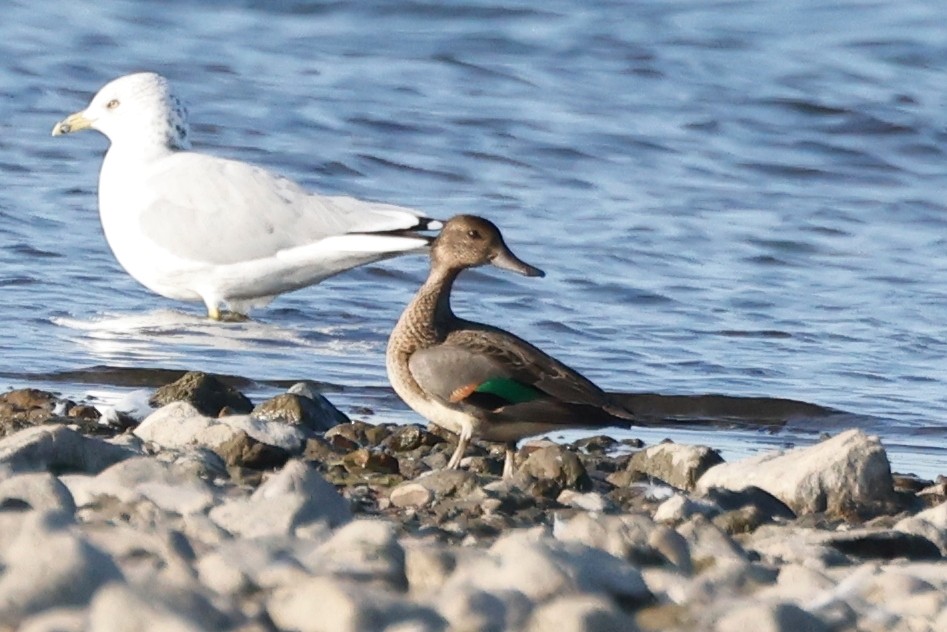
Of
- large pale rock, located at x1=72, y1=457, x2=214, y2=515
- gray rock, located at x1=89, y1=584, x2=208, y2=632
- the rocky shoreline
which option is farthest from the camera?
large pale rock, located at x1=72, y1=457, x2=214, y2=515

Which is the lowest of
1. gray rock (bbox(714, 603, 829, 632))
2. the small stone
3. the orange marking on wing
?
the small stone

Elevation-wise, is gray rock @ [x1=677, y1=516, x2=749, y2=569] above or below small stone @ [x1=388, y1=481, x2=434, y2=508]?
above

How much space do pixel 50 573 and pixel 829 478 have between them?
3.34 metres

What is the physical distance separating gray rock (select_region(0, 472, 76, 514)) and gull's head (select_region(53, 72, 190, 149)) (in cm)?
703

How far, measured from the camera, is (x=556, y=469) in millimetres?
6418

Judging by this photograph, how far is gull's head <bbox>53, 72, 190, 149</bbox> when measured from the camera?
38.2 ft

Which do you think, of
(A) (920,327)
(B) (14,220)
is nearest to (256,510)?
(A) (920,327)

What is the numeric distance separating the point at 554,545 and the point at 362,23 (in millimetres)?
15439

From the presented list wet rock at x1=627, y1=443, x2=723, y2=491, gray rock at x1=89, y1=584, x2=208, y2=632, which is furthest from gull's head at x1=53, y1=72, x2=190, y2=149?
gray rock at x1=89, y1=584, x2=208, y2=632

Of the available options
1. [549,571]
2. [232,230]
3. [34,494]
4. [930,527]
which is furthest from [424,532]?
[232,230]

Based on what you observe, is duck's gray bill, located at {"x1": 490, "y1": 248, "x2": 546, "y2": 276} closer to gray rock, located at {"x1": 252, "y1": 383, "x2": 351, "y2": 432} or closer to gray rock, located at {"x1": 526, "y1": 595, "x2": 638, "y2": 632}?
gray rock, located at {"x1": 252, "y1": 383, "x2": 351, "y2": 432}

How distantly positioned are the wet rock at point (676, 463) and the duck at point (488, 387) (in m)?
0.15

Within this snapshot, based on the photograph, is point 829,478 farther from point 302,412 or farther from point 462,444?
point 302,412

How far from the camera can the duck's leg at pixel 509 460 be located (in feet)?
21.7
